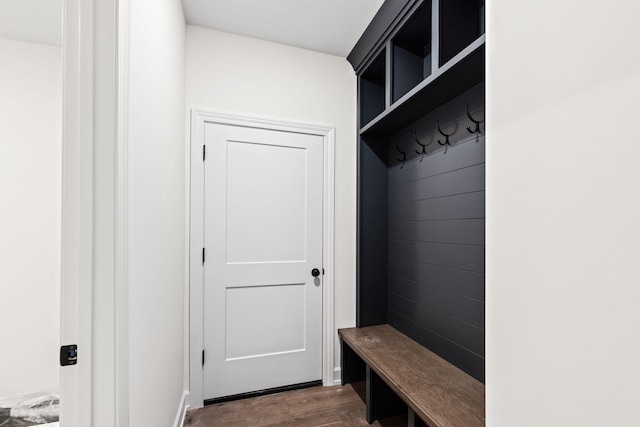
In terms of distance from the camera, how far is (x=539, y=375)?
1.89 feet

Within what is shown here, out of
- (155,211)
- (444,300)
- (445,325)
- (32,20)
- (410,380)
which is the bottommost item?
(410,380)

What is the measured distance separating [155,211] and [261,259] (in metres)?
1.04

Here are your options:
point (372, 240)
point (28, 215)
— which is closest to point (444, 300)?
point (372, 240)

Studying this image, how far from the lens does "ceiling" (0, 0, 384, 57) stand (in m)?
1.64

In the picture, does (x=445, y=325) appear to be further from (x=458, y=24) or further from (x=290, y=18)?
(x=290, y=18)


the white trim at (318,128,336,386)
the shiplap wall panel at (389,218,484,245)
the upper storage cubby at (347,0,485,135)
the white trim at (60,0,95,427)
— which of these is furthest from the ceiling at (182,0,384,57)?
the shiplap wall panel at (389,218,484,245)

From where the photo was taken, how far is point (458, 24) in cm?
152

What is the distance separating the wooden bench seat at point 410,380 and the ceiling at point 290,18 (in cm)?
227

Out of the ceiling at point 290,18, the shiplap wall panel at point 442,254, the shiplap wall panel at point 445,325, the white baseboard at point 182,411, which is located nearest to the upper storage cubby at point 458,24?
the ceiling at point 290,18

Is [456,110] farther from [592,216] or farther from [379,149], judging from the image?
[592,216]

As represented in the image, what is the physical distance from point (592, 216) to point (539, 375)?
0.33 metres

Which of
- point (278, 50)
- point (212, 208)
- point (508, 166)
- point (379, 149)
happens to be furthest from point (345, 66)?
point (508, 166)

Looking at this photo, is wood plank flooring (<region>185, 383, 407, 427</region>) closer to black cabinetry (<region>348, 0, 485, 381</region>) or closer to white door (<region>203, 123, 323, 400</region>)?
white door (<region>203, 123, 323, 400</region>)

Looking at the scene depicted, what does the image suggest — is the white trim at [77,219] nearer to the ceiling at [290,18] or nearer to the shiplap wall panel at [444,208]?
the ceiling at [290,18]
